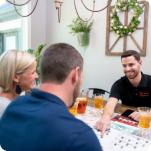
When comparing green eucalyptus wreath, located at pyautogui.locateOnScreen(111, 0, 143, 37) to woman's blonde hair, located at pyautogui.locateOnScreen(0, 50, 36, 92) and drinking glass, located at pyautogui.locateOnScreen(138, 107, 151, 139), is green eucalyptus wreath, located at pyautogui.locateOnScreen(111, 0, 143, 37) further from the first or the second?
woman's blonde hair, located at pyautogui.locateOnScreen(0, 50, 36, 92)

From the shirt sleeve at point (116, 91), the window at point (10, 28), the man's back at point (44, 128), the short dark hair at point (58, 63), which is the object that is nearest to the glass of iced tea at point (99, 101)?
the shirt sleeve at point (116, 91)

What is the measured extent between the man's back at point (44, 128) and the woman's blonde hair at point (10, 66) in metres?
0.65

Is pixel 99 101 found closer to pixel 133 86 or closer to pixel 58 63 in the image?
pixel 133 86

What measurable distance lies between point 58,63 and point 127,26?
235 centimetres

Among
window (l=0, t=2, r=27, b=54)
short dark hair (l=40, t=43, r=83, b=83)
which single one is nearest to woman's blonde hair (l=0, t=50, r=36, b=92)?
short dark hair (l=40, t=43, r=83, b=83)

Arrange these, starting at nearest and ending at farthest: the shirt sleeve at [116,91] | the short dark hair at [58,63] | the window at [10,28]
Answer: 1. the short dark hair at [58,63]
2. the shirt sleeve at [116,91]
3. the window at [10,28]

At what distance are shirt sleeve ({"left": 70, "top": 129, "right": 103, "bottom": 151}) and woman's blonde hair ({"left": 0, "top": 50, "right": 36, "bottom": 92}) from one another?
0.87 m

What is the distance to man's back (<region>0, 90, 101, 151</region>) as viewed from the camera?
702 millimetres

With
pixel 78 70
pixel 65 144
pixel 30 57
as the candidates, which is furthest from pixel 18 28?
pixel 65 144

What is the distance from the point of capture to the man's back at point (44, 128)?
70 centimetres

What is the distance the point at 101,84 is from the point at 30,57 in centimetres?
213

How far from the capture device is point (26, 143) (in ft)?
2.46

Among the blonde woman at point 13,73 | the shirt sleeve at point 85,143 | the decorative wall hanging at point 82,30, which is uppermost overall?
the decorative wall hanging at point 82,30

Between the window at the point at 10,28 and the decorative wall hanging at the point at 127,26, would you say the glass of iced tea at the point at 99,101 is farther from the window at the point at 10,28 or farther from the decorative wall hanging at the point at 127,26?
the window at the point at 10,28
